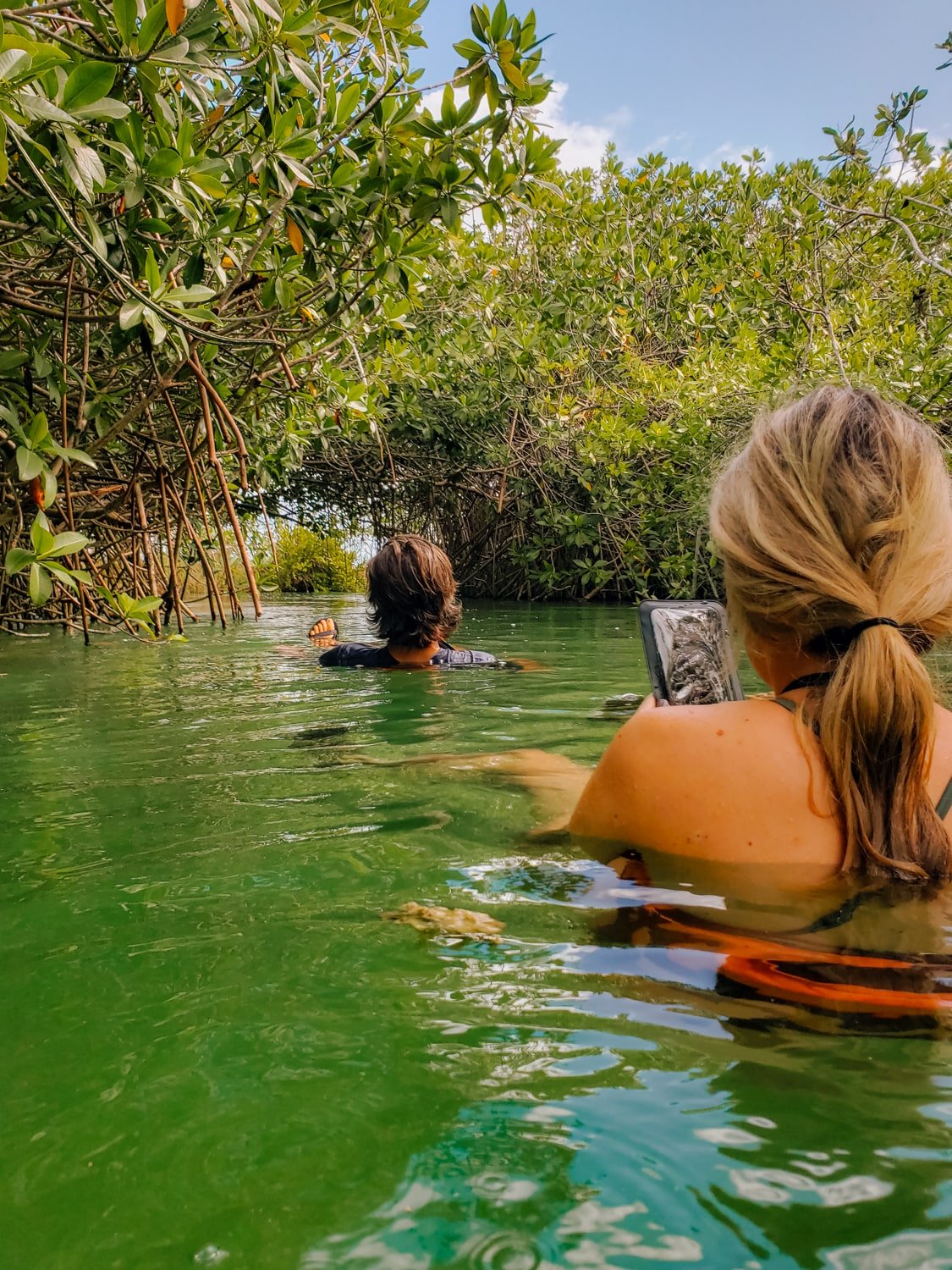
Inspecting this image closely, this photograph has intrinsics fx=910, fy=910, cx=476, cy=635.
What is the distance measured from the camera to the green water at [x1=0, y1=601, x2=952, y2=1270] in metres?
0.90

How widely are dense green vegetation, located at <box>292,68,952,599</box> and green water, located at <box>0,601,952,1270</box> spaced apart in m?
4.41

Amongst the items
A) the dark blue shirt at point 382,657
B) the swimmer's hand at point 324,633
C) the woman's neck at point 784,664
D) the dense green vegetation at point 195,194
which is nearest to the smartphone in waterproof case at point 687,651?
the woman's neck at point 784,664

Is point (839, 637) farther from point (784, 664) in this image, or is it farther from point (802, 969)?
point (802, 969)

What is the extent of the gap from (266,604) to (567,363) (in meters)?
6.57

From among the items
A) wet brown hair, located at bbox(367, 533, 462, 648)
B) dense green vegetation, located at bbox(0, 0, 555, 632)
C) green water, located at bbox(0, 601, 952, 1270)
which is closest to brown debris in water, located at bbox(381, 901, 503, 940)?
green water, located at bbox(0, 601, 952, 1270)

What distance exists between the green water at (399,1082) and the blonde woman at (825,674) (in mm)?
349

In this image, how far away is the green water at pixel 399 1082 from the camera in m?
0.90

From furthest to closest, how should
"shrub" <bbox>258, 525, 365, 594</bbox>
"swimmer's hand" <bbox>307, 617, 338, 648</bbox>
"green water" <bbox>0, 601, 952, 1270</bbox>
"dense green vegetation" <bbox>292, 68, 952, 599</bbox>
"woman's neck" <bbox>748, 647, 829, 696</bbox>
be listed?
"shrub" <bbox>258, 525, 365, 594</bbox>, "dense green vegetation" <bbox>292, 68, 952, 599</bbox>, "swimmer's hand" <bbox>307, 617, 338, 648</bbox>, "woman's neck" <bbox>748, 647, 829, 696</bbox>, "green water" <bbox>0, 601, 952, 1270</bbox>

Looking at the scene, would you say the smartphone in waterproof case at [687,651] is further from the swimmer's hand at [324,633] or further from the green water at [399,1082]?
the swimmer's hand at [324,633]

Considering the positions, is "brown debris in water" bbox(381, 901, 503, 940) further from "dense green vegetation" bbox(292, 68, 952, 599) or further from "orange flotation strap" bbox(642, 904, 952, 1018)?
"dense green vegetation" bbox(292, 68, 952, 599)

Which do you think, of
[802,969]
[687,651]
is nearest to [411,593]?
[687,651]

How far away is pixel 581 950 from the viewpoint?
1590mm

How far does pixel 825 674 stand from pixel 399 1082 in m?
1.08

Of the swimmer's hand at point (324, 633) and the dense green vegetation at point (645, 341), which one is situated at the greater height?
the dense green vegetation at point (645, 341)
